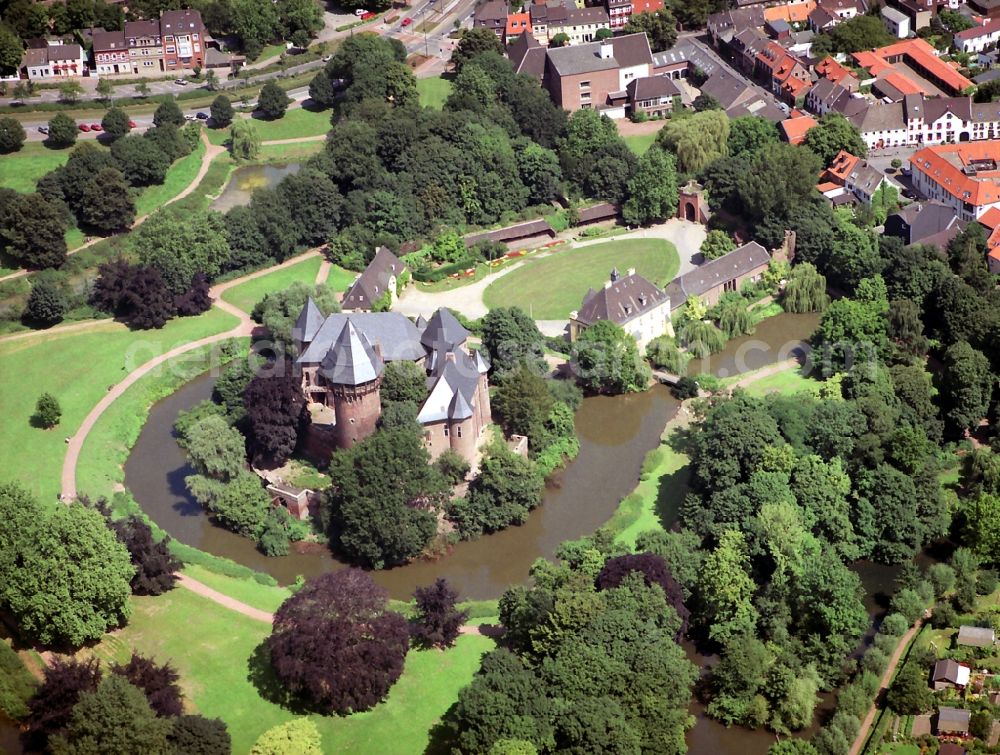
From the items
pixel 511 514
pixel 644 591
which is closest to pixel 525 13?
pixel 511 514

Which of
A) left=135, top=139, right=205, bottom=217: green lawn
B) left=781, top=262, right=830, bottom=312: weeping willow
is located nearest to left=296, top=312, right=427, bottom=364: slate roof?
left=781, top=262, right=830, bottom=312: weeping willow

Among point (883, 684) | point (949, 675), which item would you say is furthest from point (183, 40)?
point (949, 675)

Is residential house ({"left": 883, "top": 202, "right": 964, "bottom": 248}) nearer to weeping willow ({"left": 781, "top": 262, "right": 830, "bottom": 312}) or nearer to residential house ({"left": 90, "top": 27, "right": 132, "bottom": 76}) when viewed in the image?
weeping willow ({"left": 781, "top": 262, "right": 830, "bottom": 312})

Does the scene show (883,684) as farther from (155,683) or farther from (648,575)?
(155,683)

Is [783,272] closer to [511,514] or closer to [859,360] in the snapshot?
[859,360]

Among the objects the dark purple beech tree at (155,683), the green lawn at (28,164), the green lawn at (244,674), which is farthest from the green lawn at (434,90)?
the dark purple beech tree at (155,683)

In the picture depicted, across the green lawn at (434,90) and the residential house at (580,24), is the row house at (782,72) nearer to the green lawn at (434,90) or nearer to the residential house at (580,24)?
the residential house at (580,24)
